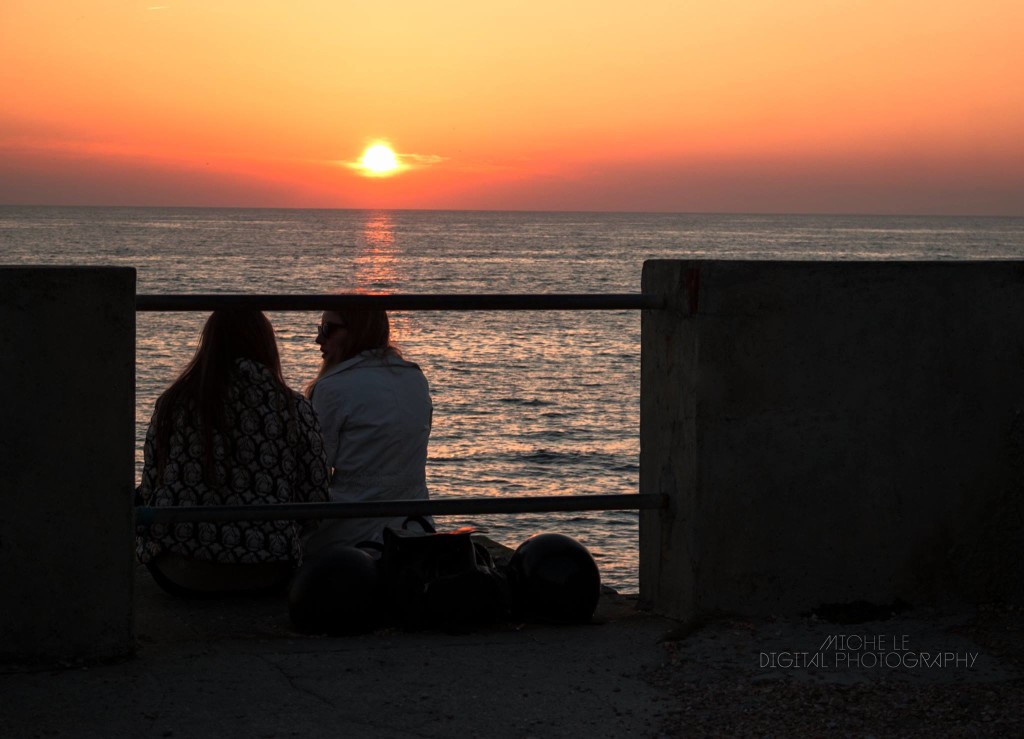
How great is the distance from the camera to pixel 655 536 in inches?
188

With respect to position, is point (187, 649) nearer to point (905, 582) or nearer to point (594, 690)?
point (594, 690)

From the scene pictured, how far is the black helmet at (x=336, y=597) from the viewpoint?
4.35m

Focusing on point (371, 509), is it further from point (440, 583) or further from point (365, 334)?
point (365, 334)

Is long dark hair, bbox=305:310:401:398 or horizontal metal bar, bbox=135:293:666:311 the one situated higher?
horizontal metal bar, bbox=135:293:666:311

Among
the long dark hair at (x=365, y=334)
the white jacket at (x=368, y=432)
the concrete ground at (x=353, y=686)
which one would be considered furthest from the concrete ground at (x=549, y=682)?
the long dark hair at (x=365, y=334)

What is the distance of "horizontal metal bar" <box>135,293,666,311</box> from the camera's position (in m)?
3.98

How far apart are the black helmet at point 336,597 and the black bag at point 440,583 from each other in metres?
0.09

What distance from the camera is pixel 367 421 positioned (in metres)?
5.44

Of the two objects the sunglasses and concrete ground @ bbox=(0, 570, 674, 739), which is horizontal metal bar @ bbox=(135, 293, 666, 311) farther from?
the sunglasses

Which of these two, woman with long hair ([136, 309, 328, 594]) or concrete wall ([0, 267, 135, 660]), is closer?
concrete wall ([0, 267, 135, 660])

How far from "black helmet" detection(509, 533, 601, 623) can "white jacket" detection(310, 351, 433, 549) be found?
3.40 ft

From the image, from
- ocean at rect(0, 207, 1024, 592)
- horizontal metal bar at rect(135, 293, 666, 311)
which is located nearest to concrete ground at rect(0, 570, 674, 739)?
horizontal metal bar at rect(135, 293, 666, 311)

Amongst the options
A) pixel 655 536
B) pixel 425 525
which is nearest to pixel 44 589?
pixel 425 525

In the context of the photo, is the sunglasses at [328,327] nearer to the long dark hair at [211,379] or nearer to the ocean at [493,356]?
the long dark hair at [211,379]
